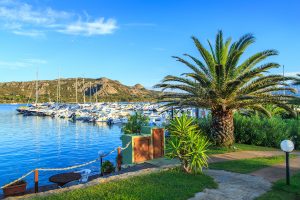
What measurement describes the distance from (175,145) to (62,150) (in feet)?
82.2

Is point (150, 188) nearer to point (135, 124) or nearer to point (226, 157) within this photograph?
A: point (226, 157)

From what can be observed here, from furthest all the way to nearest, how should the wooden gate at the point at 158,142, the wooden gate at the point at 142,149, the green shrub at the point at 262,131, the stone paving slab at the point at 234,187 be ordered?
the green shrub at the point at 262,131
the wooden gate at the point at 158,142
the wooden gate at the point at 142,149
the stone paving slab at the point at 234,187

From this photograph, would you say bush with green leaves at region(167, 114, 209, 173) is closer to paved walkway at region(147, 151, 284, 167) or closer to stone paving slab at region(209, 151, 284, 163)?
paved walkway at region(147, 151, 284, 167)

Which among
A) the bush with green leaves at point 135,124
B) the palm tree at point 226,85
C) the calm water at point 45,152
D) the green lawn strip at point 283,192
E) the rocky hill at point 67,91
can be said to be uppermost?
the rocky hill at point 67,91

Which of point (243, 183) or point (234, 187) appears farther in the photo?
point (243, 183)

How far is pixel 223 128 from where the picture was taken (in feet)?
52.2

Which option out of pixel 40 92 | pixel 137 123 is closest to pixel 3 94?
pixel 40 92

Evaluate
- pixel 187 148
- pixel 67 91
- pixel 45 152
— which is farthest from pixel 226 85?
pixel 67 91

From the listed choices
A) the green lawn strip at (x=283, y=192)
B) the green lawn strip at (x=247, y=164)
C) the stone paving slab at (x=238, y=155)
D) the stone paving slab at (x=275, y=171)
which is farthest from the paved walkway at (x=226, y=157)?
the green lawn strip at (x=283, y=192)

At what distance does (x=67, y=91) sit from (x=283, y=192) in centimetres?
16537

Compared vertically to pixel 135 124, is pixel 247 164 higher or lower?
lower

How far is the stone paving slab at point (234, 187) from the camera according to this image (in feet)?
25.6

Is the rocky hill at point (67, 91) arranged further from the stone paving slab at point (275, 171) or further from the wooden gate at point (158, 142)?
the stone paving slab at point (275, 171)

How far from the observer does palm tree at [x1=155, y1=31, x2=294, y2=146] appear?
49.5ft
